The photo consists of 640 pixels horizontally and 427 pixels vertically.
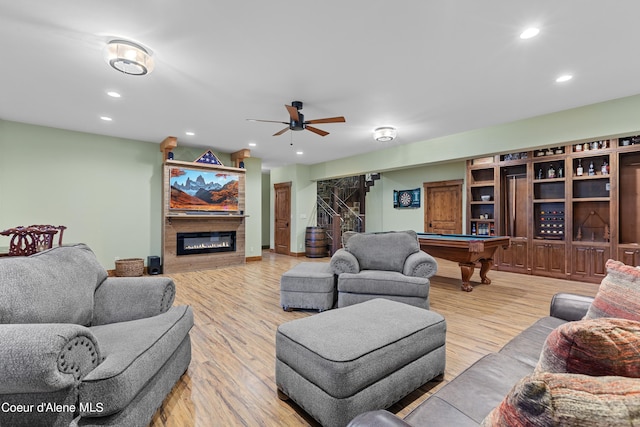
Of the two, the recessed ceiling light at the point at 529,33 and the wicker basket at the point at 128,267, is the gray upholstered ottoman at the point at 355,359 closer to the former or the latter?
the recessed ceiling light at the point at 529,33

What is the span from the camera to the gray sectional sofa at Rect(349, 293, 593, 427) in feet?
2.86

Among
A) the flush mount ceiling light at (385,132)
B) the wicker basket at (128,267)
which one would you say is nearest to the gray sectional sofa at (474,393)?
the flush mount ceiling light at (385,132)

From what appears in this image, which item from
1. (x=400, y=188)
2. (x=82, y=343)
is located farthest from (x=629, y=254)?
(x=82, y=343)

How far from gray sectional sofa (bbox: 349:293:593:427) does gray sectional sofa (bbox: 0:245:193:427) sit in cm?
107

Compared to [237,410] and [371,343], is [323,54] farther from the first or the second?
[237,410]

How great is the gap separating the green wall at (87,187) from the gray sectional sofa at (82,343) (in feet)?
13.3

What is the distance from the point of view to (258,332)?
2.79m

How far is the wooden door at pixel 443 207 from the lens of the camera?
7.23 m

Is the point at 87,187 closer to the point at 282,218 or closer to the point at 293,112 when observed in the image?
the point at 293,112

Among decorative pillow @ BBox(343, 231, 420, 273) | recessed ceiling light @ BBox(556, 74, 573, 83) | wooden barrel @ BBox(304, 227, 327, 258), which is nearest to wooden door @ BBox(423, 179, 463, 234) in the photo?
wooden barrel @ BBox(304, 227, 327, 258)

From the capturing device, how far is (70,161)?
504cm

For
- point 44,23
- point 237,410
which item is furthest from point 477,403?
point 44,23

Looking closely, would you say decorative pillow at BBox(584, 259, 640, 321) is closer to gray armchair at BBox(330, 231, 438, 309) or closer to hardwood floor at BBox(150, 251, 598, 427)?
hardwood floor at BBox(150, 251, 598, 427)

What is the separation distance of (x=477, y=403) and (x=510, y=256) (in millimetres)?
5636
